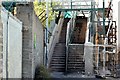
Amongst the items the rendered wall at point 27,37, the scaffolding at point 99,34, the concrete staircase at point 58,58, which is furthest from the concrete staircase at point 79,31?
the rendered wall at point 27,37

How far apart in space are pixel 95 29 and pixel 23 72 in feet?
35.6

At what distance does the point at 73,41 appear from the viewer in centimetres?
2223

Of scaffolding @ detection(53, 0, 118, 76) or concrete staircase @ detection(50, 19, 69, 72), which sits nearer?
scaffolding @ detection(53, 0, 118, 76)

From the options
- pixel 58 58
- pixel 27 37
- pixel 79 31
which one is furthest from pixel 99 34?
pixel 27 37

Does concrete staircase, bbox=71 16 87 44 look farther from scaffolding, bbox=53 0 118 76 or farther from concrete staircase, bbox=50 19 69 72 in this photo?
scaffolding, bbox=53 0 118 76

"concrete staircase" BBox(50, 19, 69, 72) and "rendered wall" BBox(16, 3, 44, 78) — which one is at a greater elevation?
"rendered wall" BBox(16, 3, 44, 78)

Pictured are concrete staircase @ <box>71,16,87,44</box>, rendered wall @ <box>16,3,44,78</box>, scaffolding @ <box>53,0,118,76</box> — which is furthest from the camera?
concrete staircase @ <box>71,16,87,44</box>

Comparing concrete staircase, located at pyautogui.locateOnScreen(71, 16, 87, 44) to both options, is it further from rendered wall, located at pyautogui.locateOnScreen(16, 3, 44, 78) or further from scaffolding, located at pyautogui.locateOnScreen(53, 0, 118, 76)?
rendered wall, located at pyautogui.locateOnScreen(16, 3, 44, 78)

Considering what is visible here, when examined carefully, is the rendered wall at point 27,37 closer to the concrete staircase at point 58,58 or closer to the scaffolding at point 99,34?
the scaffolding at point 99,34

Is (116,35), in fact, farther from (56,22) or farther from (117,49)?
(56,22)

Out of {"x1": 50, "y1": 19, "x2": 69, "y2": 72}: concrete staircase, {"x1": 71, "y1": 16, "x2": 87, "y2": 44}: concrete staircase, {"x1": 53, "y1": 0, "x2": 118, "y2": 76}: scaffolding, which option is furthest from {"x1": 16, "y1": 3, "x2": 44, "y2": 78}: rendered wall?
{"x1": 71, "y1": 16, "x2": 87, "y2": 44}: concrete staircase

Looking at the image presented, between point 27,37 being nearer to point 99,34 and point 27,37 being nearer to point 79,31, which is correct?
point 99,34

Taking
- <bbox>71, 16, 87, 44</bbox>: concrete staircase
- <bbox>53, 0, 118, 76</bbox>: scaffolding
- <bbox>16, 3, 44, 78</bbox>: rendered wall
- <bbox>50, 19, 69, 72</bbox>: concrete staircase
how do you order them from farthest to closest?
<bbox>71, 16, 87, 44</bbox>: concrete staircase < <bbox>50, 19, 69, 72</bbox>: concrete staircase < <bbox>53, 0, 118, 76</bbox>: scaffolding < <bbox>16, 3, 44, 78</bbox>: rendered wall

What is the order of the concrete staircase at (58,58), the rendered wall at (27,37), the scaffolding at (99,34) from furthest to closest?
1. the concrete staircase at (58,58)
2. the scaffolding at (99,34)
3. the rendered wall at (27,37)
